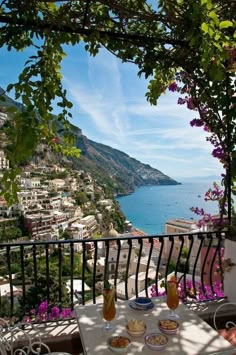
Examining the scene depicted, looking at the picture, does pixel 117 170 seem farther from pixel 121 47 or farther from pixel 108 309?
pixel 108 309

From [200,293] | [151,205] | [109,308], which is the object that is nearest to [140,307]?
[109,308]

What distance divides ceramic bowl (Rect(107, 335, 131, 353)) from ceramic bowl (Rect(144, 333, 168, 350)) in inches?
4.0

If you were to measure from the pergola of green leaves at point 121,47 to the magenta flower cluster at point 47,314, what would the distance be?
46.0 inches

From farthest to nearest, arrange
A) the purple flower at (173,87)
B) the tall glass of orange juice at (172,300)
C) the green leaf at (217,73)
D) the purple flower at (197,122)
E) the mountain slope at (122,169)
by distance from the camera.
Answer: the mountain slope at (122,169)
the purple flower at (173,87)
the purple flower at (197,122)
the green leaf at (217,73)
the tall glass of orange juice at (172,300)

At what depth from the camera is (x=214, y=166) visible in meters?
3.43

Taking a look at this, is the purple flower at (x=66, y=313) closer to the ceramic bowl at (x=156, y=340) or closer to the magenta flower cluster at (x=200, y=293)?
the magenta flower cluster at (x=200, y=293)

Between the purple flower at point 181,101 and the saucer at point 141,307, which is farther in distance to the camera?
the purple flower at point 181,101

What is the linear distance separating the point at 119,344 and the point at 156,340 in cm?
19

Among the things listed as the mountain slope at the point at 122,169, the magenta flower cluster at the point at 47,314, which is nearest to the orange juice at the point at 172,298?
the magenta flower cluster at the point at 47,314

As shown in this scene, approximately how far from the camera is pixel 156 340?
1.61 m

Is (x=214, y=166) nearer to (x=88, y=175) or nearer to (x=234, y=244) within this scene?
(x=234, y=244)

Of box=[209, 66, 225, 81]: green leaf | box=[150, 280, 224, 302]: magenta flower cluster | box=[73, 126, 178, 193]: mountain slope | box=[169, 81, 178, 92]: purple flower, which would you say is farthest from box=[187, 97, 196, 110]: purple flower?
box=[73, 126, 178, 193]: mountain slope

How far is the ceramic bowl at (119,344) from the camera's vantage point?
155 centimetres

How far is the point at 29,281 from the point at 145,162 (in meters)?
41.4
